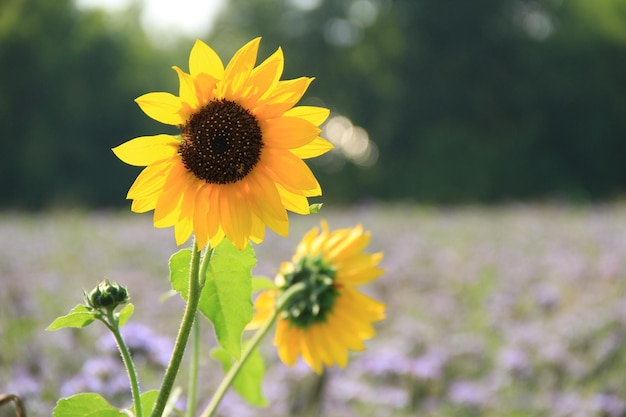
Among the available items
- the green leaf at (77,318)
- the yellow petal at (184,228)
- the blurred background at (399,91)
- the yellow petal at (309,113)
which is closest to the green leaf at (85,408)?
the green leaf at (77,318)

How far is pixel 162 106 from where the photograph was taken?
3.29ft

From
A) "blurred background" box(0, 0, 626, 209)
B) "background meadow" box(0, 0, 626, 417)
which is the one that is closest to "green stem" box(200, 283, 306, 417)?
"background meadow" box(0, 0, 626, 417)

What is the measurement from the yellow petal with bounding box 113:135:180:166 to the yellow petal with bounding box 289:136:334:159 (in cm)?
16

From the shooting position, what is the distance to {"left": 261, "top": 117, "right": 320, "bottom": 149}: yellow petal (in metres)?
1.00

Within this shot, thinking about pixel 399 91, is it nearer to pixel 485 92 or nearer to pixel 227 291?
pixel 485 92

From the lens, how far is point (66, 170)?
1991cm

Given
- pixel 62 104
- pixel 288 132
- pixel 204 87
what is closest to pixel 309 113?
pixel 288 132

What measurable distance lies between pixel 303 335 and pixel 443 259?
13.3 feet

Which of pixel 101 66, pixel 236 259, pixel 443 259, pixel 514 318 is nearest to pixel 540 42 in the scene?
pixel 101 66

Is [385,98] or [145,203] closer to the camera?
[145,203]

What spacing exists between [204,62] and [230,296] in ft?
1.05

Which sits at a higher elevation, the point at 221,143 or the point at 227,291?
the point at 221,143

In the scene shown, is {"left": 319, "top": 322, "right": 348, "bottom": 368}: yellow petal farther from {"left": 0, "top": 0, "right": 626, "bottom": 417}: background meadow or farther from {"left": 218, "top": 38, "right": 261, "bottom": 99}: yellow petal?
{"left": 0, "top": 0, "right": 626, "bottom": 417}: background meadow

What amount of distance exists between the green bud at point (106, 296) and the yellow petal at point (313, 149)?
0.29 meters
